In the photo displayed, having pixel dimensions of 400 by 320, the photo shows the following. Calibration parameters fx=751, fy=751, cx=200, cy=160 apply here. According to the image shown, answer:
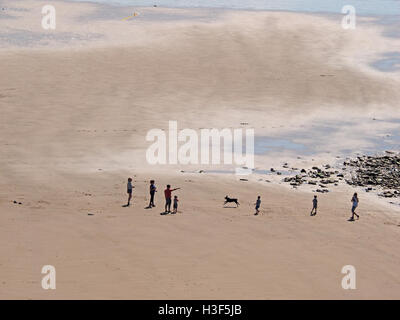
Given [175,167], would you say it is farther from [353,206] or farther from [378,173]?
[378,173]

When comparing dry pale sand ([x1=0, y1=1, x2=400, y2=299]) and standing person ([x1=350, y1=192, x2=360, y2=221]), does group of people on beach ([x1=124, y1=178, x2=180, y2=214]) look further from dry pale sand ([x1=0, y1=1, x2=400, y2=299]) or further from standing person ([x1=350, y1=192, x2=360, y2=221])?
standing person ([x1=350, y1=192, x2=360, y2=221])

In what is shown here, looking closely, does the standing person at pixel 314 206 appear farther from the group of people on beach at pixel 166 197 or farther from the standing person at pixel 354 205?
the group of people on beach at pixel 166 197

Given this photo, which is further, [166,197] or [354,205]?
[354,205]

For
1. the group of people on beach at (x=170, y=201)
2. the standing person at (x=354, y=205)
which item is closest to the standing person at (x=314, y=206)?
the group of people on beach at (x=170, y=201)

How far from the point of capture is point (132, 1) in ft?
244

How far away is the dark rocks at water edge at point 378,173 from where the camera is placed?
32.5 metres

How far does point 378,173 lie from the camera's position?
34094 millimetres

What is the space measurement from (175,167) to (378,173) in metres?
9.21

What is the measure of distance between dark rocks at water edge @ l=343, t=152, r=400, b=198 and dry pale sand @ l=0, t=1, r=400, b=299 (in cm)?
128

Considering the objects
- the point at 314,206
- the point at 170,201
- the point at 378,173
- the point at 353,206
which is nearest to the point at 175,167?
the point at 170,201

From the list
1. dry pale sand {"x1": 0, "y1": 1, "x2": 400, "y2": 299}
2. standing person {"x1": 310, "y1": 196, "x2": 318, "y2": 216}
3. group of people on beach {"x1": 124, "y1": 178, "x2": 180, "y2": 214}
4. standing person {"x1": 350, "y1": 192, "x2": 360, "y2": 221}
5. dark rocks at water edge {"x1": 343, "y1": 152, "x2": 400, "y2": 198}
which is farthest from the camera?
dark rocks at water edge {"x1": 343, "y1": 152, "x2": 400, "y2": 198}

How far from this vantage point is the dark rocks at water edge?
1280 inches

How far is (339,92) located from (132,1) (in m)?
33.1

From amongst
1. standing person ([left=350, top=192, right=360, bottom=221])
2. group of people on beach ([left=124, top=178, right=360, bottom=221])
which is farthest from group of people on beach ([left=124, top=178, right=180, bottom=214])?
standing person ([left=350, top=192, right=360, bottom=221])
